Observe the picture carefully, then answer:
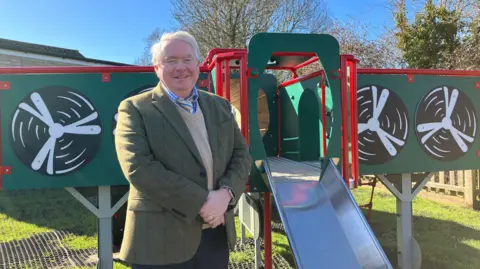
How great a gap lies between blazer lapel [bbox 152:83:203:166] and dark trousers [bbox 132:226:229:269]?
14.1 inches

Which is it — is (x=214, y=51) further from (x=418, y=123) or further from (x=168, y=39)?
(x=418, y=123)

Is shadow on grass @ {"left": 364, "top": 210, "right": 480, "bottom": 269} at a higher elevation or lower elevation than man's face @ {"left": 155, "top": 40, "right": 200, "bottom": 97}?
lower

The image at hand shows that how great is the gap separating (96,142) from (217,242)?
2.14 m

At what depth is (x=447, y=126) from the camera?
4.07 m

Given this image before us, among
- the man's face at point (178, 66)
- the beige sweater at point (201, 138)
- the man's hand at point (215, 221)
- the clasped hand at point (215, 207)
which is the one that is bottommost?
the man's hand at point (215, 221)

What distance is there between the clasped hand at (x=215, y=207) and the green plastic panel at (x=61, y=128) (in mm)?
2154

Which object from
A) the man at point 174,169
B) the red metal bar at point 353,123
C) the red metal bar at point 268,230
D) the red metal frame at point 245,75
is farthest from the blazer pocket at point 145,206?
the red metal bar at point 268,230

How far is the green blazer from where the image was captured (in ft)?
4.86

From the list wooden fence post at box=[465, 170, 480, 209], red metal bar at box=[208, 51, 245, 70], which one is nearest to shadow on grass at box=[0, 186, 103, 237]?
red metal bar at box=[208, 51, 245, 70]

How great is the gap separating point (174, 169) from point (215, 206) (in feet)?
0.73

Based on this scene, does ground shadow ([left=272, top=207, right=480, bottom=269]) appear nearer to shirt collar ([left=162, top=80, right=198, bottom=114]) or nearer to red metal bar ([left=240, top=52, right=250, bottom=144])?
red metal bar ([left=240, top=52, right=250, bottom=144])

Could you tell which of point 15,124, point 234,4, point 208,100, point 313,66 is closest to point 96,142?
point 15,124

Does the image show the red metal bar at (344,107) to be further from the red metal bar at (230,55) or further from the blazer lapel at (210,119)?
the blazer lapel at (210,119)

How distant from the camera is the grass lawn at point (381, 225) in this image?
4754 millimetres
